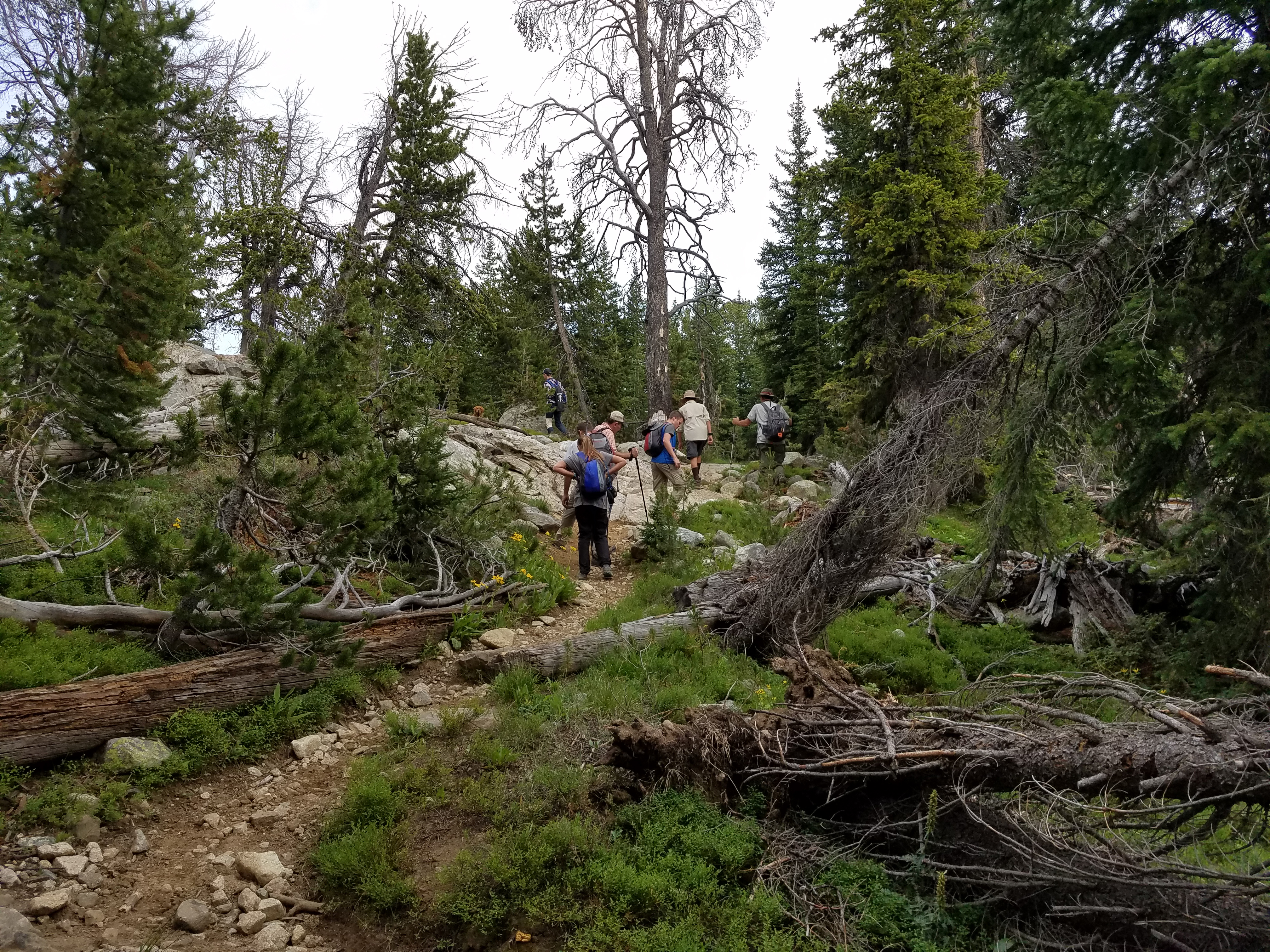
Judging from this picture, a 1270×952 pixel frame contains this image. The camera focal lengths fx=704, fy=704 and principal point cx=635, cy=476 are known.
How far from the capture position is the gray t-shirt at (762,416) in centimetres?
1689

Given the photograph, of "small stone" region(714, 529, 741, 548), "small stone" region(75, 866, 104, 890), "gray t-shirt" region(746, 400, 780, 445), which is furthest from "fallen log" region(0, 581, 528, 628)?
"gray t-shirt" region(746, 400, 780, 445)

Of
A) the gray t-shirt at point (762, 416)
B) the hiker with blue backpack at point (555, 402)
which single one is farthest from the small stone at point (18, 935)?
the hiker with blue backpack at point (555, 402)

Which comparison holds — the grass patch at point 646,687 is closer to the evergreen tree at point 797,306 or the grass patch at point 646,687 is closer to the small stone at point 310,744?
the small stone at point 310,744

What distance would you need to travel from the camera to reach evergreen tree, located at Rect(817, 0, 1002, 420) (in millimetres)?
13117

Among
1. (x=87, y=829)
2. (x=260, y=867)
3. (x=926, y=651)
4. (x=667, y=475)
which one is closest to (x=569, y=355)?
(x=667, y=475)

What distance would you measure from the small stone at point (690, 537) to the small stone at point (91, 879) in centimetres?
764

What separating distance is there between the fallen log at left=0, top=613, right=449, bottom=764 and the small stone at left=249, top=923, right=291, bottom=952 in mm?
2074

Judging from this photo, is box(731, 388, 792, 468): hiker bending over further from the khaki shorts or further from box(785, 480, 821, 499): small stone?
the khaki shorts

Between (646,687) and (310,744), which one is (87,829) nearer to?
(310,744)

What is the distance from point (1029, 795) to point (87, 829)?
5.38 metres

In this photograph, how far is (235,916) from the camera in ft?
12.7

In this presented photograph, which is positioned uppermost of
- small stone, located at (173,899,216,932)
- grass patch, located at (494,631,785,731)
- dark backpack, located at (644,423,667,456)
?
dark backpack, located at (644,423,667,456)

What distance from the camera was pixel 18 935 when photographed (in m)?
3.24

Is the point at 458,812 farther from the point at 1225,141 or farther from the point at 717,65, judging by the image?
the point at 717,65
